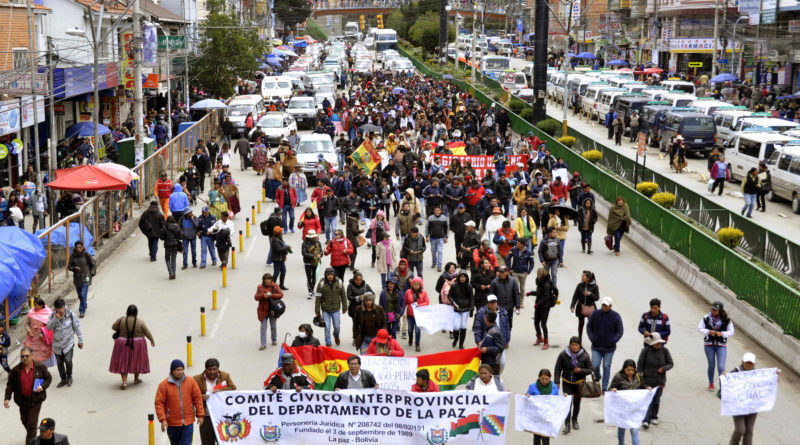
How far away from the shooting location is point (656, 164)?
130 ft

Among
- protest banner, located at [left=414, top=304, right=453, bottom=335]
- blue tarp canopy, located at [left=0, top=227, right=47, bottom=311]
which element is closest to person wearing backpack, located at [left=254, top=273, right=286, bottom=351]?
protest banner, located at [left=414, top=304, right=453, bottom=335]

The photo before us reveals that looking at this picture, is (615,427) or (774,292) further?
(774,292)

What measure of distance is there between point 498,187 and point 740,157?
12209 mm

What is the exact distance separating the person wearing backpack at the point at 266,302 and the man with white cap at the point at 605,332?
485cm

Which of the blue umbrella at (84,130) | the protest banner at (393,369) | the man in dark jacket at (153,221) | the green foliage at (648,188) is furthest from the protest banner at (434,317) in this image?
the blue umbrella at (84,130)

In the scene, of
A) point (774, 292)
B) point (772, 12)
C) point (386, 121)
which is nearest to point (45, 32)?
point (386, 121)

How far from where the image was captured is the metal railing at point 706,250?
1631 cm

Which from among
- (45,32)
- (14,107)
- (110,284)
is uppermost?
(45,32)

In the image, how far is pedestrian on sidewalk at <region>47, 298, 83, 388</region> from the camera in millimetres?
14109

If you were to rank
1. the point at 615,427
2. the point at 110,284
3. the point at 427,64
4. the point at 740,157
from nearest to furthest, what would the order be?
the point at 615,427 < the point at 110,284 < the point at 740,157 < the point at 427,64

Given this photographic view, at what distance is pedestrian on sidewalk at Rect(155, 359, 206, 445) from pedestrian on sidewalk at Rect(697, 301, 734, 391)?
6819 millimetres

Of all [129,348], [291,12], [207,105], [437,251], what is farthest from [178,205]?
[291,12]

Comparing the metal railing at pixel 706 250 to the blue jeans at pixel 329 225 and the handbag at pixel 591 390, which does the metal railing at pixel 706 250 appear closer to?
the handbag at pixel 591 390

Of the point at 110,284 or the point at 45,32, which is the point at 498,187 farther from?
the point at 45,32
